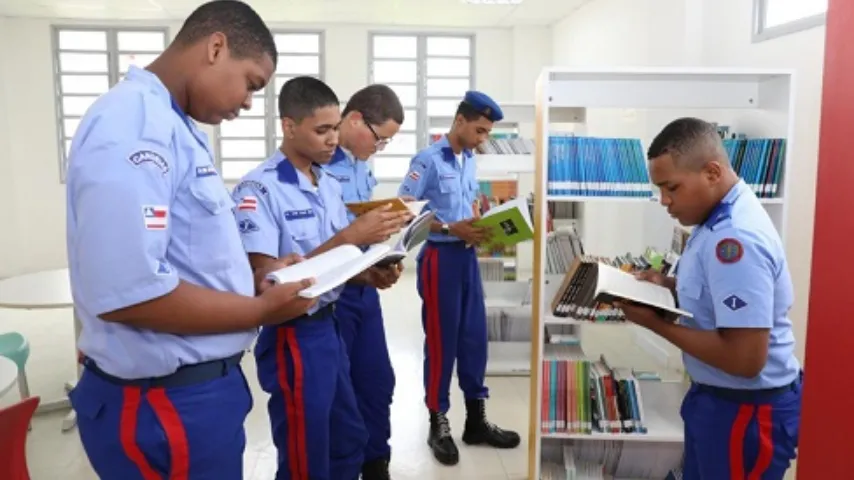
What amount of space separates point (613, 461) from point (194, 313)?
227 cm

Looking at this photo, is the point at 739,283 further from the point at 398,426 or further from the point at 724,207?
the point at 398,426

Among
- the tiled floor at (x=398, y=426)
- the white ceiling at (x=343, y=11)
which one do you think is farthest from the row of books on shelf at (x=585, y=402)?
the white ceiling at (x=343, y=11)

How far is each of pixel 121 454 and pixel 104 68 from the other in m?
8.31

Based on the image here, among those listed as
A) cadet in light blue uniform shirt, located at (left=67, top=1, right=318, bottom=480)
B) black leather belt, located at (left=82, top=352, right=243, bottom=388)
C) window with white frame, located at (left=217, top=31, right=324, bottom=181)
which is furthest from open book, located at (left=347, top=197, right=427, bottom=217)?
window with white frame, located at (left=217, top=31, right=324, bottom=181)

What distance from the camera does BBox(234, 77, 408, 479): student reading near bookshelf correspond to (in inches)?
78.1

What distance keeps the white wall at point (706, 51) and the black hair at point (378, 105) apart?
5.96 feet

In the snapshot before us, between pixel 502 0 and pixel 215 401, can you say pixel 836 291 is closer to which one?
pixel 215 401

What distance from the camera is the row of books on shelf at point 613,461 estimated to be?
113 inches

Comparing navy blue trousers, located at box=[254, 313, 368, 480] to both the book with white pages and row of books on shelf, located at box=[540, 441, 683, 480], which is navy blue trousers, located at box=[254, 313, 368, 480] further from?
row of books on shelf, located at box=[540, 441, 683, 480]

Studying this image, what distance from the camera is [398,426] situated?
145 inches

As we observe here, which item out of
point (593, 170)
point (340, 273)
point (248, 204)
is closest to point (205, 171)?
point (340, 273)

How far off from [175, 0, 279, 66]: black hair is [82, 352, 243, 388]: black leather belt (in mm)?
630

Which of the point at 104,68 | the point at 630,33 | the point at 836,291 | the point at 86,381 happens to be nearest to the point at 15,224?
the point at 104,68

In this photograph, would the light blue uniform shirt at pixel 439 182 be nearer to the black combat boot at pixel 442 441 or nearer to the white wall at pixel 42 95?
the black combat boot at pixel 442 441
